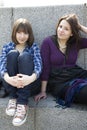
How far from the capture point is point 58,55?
12.4ft

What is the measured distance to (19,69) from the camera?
343 cm

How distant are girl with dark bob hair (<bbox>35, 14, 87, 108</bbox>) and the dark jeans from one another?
28cm

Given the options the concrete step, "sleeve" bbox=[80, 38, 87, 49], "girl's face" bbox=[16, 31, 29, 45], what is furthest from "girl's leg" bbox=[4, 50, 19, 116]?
"sleeve" bbox=[80, 38, 87, 49]

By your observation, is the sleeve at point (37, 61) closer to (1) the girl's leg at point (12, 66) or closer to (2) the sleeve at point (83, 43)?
(1) the girl's leg at point (12, 66)

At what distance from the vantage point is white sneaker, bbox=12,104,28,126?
10.7 feet

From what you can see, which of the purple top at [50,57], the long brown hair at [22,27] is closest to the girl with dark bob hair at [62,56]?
the purple top at [50,57]

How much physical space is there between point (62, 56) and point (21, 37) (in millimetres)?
535

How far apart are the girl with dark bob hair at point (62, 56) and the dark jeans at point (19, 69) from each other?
0.28 meters

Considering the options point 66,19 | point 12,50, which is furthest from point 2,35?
point 66,19

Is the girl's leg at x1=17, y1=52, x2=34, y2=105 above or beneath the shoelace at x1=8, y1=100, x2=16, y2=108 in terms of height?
above

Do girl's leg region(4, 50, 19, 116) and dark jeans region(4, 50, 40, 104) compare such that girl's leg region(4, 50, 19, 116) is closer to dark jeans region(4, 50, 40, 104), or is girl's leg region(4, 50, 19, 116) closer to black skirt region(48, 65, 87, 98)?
dark jeans region(4, 50, 40, 104)

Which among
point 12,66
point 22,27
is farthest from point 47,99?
point 22,27

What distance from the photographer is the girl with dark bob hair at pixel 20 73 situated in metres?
3.36

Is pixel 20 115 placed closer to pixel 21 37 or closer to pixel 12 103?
pixel 12 103
